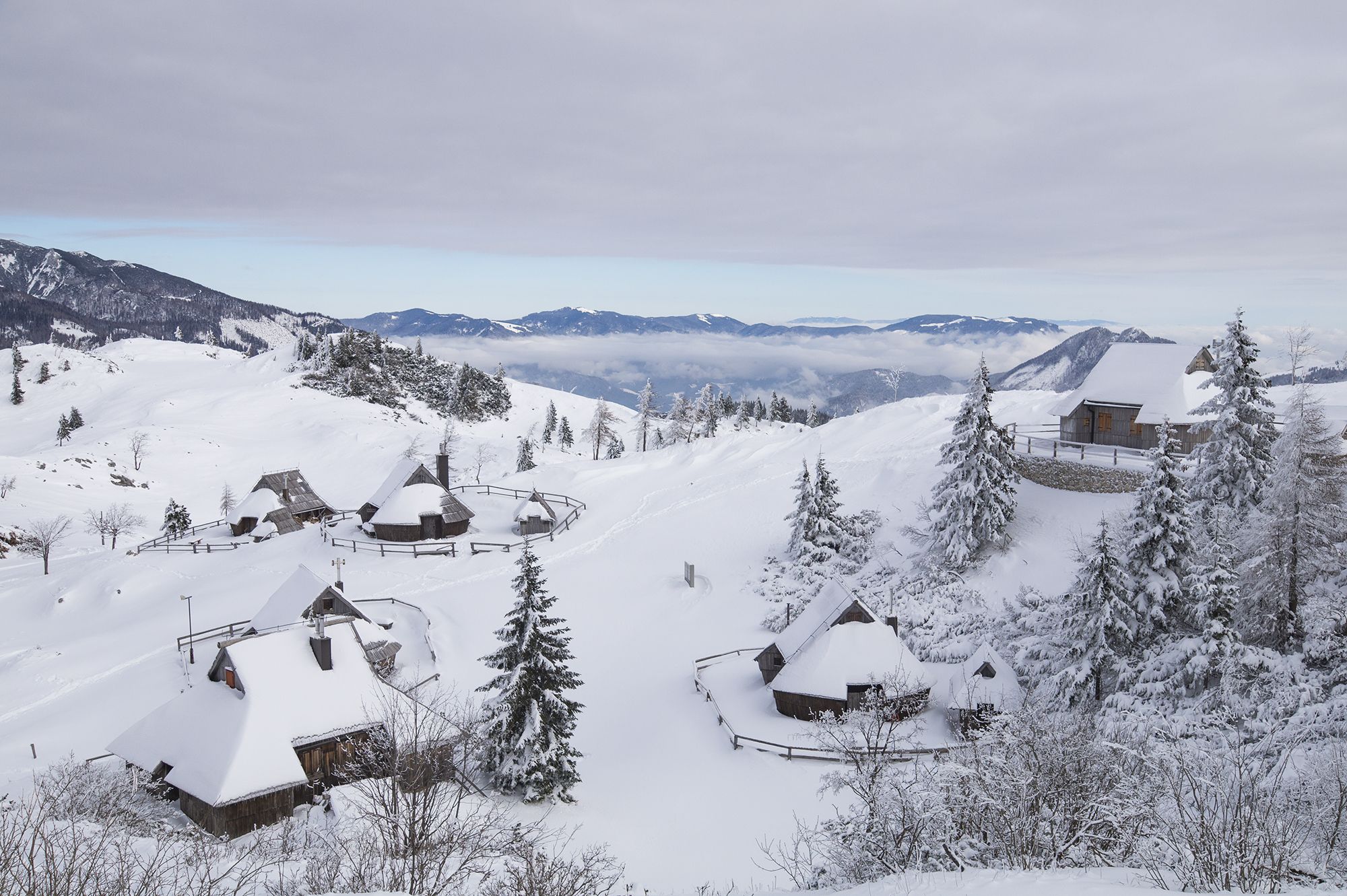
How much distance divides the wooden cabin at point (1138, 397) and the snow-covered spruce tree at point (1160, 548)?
14.6 metres

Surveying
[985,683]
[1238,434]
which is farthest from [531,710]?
[1238,434]

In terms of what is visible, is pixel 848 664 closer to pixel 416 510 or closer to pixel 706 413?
pixel 416 510

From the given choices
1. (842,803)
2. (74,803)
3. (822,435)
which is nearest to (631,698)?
(842,803)

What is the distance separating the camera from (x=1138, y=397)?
38812 millimetres

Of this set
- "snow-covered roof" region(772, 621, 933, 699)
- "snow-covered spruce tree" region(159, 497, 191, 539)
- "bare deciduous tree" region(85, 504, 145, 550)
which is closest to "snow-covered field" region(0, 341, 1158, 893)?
"bare deciduous tree" region(85, 504, 145, 550)

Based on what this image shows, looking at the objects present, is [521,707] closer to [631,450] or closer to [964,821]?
[964,821]

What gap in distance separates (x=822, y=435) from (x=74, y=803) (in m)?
57.7

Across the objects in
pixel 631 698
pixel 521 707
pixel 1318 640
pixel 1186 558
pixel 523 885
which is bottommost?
pixel 631 698

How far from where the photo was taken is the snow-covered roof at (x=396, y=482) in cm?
4956

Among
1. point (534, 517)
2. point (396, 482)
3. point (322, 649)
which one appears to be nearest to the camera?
point (322, 649)

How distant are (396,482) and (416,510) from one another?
3321 millimetres

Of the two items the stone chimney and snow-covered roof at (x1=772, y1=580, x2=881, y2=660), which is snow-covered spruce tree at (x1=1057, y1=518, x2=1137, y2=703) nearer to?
snow-covered roof at (x1=772, y1=580, x2=881, y2=660)

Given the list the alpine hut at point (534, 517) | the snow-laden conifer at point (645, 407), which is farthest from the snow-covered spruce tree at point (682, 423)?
the alpine hut at point (534, 517)

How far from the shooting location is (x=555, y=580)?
41969 mm
